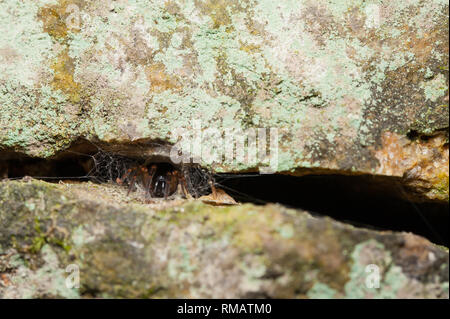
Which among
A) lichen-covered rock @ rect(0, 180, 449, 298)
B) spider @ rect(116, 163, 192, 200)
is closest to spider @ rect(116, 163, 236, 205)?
spider @ rect(116, 163, 192, 200)

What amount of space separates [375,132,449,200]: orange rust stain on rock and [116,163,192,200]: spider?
3.37 feet

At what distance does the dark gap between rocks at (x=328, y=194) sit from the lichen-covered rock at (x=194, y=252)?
0.49 meters

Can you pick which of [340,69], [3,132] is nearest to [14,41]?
[3,132]

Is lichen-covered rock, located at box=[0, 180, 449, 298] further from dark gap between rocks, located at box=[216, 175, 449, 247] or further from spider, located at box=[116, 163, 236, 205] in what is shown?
dark gap between rocks, located at box=[216, 175, 449, 247]

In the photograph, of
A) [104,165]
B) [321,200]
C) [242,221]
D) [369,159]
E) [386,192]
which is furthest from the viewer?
[321,200]

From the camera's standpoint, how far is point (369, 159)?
190 centimetres

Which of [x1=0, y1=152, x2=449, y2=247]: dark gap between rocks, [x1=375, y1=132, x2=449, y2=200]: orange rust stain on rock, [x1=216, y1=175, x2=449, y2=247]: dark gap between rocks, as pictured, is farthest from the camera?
[x1=216, y1=175, x2=449, y2=247]: dark gap between rocks

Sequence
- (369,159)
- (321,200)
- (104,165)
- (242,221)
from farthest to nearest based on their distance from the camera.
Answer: (321,200)
(104,165)
(369,159)
(242,221)

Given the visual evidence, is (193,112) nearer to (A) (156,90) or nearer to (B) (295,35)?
(A) (156,90)

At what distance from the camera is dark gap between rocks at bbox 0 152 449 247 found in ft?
7.58

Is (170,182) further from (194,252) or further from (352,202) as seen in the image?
(352,202)

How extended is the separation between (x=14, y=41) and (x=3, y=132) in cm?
46
